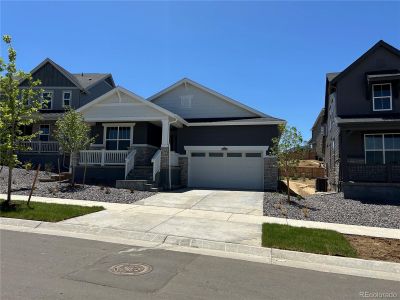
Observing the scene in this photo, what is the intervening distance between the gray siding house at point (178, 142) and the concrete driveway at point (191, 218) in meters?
3.82

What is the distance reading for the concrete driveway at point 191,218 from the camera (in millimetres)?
9500

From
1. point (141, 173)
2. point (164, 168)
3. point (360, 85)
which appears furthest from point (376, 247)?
point (360, 85)

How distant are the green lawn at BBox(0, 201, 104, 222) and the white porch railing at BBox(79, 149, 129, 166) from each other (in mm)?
7699

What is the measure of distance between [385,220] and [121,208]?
9.52 m

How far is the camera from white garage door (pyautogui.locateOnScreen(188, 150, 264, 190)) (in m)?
21.8

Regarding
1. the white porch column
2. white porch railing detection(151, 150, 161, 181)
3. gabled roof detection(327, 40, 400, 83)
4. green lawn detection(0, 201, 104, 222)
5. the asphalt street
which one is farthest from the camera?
gabled roof detection(327, 40, 400, 83)

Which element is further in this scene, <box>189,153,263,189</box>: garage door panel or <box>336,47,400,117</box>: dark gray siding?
<box>189,153,263,189</box>: garage door panel

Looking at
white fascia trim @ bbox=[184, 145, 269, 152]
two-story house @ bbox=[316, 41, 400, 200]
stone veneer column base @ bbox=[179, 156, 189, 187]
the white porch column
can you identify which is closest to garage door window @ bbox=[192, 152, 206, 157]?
white fascia trim @ bbox=[184, 145, 269, 152]

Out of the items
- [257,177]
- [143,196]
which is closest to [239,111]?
[257,177]

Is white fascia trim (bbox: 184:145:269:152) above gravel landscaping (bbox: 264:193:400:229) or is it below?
above

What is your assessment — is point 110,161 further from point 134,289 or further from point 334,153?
point 134,289

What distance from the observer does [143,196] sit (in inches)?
631

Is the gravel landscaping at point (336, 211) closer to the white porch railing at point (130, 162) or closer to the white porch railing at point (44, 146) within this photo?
the white porch railing at point (130, 162)

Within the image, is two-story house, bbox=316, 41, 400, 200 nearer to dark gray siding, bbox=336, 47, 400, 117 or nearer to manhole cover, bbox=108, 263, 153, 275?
dark gray siding, bbox=336, 47, 400, 117
